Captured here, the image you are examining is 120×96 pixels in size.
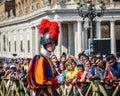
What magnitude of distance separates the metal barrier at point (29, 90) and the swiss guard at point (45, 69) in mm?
2503

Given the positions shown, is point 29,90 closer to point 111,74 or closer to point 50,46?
point 111,74

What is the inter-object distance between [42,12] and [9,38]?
27635 millimetres

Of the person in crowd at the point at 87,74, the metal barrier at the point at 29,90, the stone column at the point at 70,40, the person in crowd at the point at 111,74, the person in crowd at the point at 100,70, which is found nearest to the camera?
the person in crowd at the point at 111,74

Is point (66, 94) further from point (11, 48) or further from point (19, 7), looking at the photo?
point (19, 7)

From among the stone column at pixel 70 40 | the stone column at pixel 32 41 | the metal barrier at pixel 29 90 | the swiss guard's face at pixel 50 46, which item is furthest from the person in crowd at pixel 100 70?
the stone column at pixel 32 41

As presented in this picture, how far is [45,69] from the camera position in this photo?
7527 mm

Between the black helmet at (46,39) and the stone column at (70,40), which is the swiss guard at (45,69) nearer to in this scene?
the black helmet at (46,39)

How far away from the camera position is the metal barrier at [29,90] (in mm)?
10219

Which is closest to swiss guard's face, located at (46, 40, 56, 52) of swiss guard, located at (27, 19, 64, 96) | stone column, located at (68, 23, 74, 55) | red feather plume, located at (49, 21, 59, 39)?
swiss guard, located at (27, 19, 64, 96)

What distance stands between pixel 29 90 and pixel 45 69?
5175 millimetres

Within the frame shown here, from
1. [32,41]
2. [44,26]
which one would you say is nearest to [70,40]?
[32,41]

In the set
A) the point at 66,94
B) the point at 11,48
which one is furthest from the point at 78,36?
the point at 66,94

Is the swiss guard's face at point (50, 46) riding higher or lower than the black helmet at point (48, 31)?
lower

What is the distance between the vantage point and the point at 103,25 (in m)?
61.0
